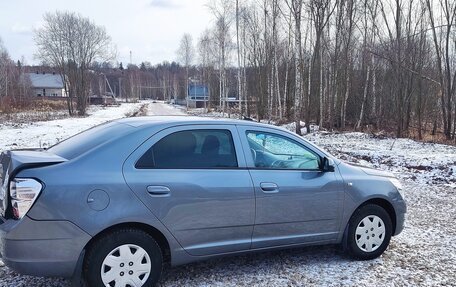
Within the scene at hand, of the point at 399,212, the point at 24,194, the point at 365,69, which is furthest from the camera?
the point at 365,69

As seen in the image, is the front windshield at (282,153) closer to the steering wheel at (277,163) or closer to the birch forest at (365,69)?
the steering wheel at (277,163)

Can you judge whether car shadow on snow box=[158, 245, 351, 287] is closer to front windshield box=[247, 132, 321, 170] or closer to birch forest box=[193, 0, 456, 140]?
front windshield box=[247, 132, 321, 170]

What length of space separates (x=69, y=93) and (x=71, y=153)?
45.9 m

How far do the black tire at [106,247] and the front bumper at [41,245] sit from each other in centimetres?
13

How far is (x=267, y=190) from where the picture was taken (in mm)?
4363

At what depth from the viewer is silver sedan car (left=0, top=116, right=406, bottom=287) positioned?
3.47 meters

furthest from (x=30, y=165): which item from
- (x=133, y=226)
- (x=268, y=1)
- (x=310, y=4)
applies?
(x=268, y=1)

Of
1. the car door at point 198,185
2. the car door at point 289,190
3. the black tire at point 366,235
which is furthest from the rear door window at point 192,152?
the black tire at point 366,235

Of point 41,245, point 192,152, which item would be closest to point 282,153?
point 192,152

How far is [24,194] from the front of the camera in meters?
3.41

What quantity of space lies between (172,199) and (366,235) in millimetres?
2495

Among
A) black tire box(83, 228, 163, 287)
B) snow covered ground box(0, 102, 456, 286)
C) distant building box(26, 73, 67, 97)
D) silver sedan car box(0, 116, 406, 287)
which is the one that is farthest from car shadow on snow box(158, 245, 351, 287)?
distant building box(26, 73, 67, 97)

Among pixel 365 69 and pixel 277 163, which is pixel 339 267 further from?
pixel 365 69

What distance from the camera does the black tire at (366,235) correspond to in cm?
497
